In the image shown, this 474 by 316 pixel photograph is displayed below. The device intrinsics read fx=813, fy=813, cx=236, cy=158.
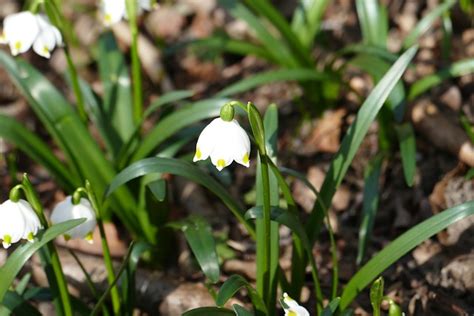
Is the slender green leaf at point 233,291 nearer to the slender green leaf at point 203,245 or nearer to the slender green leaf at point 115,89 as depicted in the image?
the slender green leaf at point 203,245

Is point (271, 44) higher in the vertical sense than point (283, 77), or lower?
higher

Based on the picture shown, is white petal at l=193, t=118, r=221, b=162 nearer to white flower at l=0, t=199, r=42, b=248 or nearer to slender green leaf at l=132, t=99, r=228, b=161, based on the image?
white flower at l=0, t=199, r=42, b=248

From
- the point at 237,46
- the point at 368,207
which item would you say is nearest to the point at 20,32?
the point at 237,46

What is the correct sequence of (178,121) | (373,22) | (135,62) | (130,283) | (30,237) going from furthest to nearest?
(373,22) → (135,62) → (178,121) → (130,283) → (30,237)

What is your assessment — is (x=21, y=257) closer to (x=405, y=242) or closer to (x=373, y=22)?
(x=405, y=242)

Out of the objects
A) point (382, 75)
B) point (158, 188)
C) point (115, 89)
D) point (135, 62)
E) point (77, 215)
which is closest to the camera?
point (77, 215)

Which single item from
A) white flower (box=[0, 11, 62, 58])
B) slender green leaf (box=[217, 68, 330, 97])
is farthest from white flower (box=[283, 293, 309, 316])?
slender green leaf (box=[217, 68, 330, 97])

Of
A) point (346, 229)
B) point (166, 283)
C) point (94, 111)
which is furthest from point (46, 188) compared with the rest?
point (346, 229)
